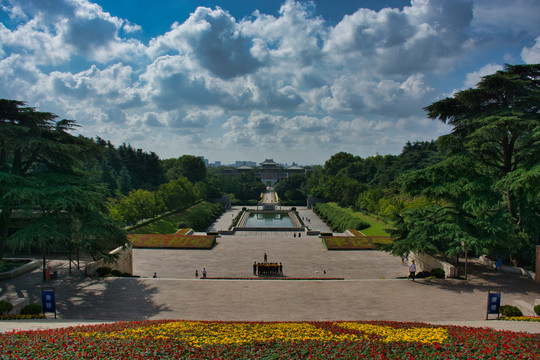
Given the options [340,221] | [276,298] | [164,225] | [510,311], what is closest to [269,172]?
[340,221]

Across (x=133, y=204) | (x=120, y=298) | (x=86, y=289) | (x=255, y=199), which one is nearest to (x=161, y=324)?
(x=120, y=298)

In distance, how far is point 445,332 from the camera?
31.7ft

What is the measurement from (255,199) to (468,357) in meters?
76.2

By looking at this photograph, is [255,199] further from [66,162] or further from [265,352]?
[265,352]

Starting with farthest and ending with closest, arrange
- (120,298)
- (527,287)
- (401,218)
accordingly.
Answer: (401,218)
(527,287)
(120,298)

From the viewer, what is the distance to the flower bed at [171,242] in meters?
31.8

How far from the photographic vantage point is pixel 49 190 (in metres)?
15.4

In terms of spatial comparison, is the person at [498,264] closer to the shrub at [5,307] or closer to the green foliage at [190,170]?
the shrub at [5,307]

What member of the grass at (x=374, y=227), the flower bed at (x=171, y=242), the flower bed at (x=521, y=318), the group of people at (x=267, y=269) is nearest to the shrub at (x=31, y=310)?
the group of people at (x=267, y=269)

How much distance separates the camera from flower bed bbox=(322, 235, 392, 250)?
105 feet

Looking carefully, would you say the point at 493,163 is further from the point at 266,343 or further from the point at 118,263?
the point at 118,263

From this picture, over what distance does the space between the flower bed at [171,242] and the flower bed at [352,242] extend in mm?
11489

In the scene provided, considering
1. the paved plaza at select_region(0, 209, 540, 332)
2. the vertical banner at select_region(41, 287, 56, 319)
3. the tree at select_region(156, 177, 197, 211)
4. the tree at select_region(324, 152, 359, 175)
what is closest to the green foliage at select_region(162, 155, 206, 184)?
the tree at select_region(156, 177, 197, 211)

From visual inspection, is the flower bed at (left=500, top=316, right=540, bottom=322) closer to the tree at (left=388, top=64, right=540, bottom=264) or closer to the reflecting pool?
the tree at (left=388, top=64, right=540, bottom=264)
